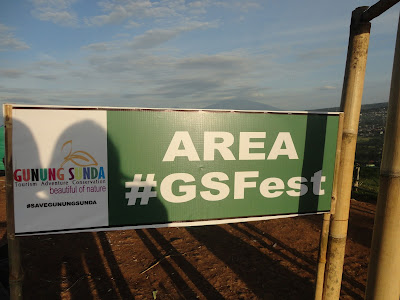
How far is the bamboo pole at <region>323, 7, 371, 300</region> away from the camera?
10.3 feet

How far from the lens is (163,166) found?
3.24 meters

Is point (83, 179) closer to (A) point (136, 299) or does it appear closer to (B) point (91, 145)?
(B) point (91, 145)

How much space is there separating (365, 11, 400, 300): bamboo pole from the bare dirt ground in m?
3.55

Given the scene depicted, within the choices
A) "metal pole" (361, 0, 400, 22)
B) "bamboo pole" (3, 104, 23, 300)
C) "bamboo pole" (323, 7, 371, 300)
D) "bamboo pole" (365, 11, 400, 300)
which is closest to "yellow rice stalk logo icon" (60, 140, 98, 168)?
"bamboo pole" (3, 104, 23, 300)

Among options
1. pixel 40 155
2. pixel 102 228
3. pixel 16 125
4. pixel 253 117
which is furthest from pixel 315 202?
pixel 16 125

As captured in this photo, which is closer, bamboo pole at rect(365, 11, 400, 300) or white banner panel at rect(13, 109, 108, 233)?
bamboo pole at rect(365, 11, 400, 300)

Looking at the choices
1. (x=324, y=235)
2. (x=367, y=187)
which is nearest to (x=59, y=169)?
(x=324, y=235)

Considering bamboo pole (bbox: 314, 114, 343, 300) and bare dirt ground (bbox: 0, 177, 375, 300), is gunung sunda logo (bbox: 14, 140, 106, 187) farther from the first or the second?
bare dirt ground (bbox: 0, 177, 375, 300)

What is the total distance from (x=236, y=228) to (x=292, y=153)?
6351mm

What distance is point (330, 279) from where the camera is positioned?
12.2 feet

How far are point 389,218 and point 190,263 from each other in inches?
217

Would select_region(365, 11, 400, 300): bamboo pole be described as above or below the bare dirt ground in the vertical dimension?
above

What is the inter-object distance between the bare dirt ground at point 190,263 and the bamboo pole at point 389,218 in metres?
3.55

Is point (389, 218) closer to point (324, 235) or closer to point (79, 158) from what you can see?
point (324, 235)
